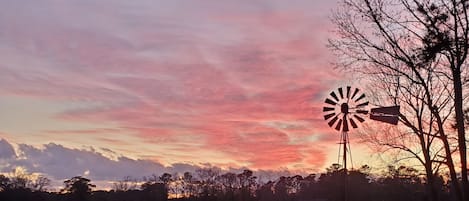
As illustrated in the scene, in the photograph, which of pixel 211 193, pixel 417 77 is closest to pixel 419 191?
pixel 417 77

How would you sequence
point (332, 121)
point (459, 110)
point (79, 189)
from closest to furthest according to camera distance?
point (459, 110)
point (332, 121)
point (79, 189)

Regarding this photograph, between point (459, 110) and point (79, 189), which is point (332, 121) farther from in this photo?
point (79, 189)

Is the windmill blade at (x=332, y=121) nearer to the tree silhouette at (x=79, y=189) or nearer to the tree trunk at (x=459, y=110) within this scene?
the tree trunk at (x=459, y=110)

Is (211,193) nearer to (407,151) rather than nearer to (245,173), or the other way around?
(245,173)

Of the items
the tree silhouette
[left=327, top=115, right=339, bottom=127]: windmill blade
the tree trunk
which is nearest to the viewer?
the tree trunk

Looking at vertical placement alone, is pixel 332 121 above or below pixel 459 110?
above

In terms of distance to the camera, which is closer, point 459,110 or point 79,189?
point 459,110

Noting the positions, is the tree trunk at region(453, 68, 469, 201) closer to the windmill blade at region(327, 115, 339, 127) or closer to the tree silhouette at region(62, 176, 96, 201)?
the windmill blade at region(327, 115, 339, 127)

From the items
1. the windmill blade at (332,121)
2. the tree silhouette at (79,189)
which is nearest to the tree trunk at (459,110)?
the windmill blade at (332,121)

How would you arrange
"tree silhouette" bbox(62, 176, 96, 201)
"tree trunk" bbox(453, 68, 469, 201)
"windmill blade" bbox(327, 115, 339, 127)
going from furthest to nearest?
"tree silhouette" bbox(62, 176, 96, 201) < "windmill blade" bbox(327, 115, 339, 127) < "tree trunk" bbox(453, 68, 469, 201)

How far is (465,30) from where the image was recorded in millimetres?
15367

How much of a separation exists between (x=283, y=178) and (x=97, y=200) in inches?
1431

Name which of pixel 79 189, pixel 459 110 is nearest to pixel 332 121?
pixel 459 110

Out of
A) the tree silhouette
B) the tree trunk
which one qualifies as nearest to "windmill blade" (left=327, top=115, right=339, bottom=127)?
the tree trunk
